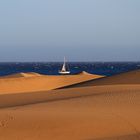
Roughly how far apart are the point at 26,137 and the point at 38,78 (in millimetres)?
32001

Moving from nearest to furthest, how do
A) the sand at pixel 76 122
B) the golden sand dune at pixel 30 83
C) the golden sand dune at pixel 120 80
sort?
1. the sand at pixel 76 122
2. the golden sand dune at pixel 120 80
3. the golden sand dune at pixel 30 83

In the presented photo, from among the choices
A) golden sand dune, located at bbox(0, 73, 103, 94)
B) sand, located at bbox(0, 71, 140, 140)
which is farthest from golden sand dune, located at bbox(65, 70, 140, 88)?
sand, located at bbox(0, 71, 140, 140)

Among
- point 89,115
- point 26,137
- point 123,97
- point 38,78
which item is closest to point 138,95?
point 123,97

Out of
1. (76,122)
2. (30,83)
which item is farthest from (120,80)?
(76,122)

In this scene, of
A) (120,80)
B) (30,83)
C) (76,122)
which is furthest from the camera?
(30,83)

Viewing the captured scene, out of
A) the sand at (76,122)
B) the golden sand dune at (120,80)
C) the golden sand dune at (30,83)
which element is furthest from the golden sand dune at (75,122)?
the golden sand dune at (30,83)

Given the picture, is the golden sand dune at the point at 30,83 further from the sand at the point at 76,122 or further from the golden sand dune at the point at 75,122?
the golden sand dune at the point at 75,122

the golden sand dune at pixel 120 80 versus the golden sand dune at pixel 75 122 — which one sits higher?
the golden sand dune at pixel 75 122

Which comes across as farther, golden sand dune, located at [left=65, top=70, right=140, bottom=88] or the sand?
golden sand dune, located at [left=65, top=70, right=140, bottom=88]

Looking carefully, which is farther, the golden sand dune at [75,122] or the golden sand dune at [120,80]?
the golden sand dune at [120,80]

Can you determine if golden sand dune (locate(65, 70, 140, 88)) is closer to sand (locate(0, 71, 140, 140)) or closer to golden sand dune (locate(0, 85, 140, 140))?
sand (locate(0, 71, 140, 140))

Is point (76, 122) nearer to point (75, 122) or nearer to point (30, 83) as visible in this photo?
point (75, 122)

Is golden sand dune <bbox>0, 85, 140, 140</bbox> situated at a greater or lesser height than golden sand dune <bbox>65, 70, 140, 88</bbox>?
greater

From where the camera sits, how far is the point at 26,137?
11266 millimetres
